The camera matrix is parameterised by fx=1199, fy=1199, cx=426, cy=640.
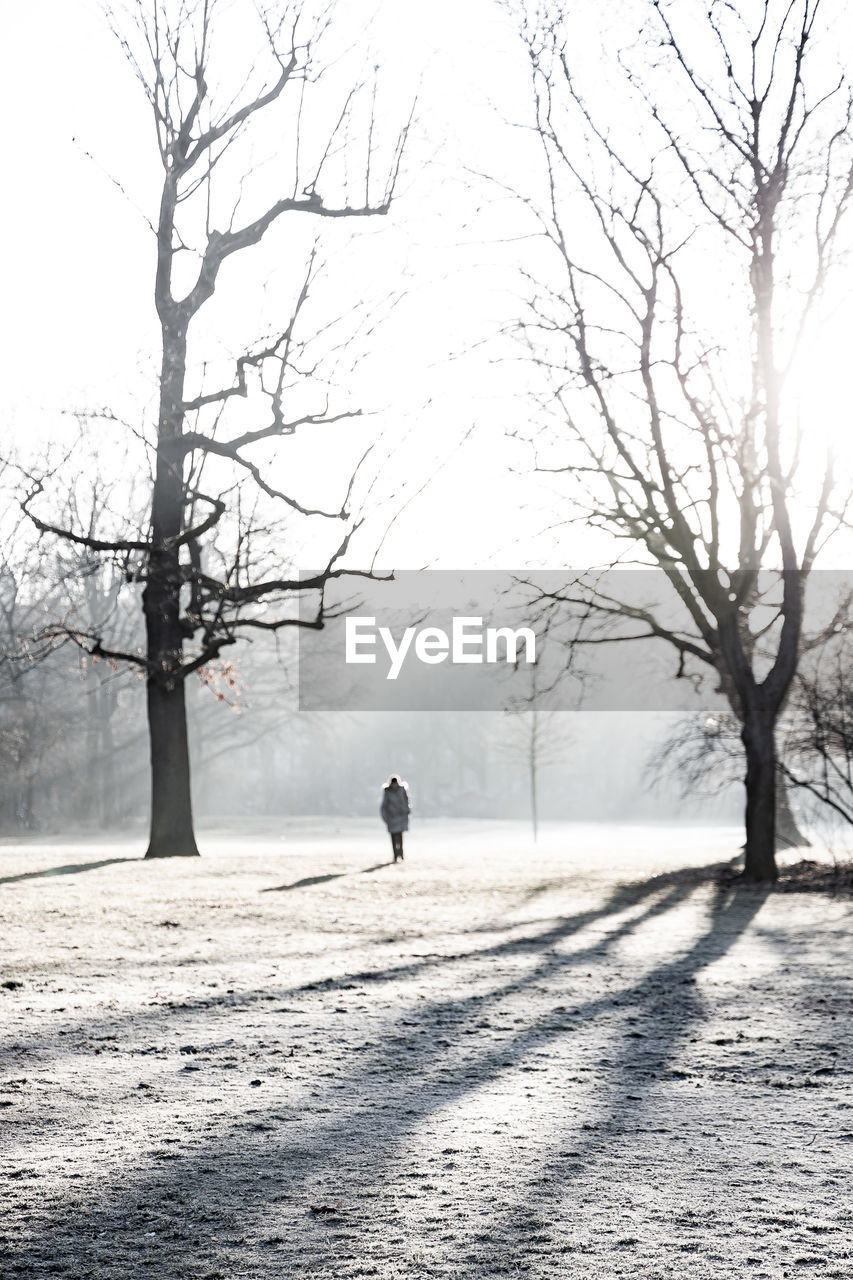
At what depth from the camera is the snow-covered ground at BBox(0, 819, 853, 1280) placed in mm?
3875

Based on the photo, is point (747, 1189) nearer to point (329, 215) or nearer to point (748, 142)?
point (748, 142)

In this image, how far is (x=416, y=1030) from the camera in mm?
7238

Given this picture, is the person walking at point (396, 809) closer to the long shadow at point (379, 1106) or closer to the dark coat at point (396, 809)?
the dark coat at point (396, 809)

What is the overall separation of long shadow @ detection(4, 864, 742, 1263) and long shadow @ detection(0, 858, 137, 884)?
978cm

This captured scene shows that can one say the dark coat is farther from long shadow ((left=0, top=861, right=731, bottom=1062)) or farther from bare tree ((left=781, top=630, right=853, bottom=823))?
bare tree ((left=781, top=630, right=853, bottom=823))

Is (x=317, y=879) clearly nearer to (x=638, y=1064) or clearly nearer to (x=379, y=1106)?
(x=638, y=1064)

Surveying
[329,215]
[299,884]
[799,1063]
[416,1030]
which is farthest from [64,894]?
[329,215]

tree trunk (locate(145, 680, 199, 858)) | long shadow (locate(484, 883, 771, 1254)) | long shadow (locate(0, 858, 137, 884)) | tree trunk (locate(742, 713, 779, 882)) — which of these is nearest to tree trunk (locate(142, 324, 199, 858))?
tree trunk (locate(145, 680, 199, 858))

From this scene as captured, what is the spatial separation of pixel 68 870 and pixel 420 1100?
14612mm

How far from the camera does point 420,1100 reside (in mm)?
5641

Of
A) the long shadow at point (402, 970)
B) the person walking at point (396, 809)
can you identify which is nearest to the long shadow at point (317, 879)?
the person walking at point (396, 809)

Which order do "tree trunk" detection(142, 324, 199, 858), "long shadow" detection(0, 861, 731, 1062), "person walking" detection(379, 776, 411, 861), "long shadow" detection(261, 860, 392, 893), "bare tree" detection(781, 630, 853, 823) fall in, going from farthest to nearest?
"person walking" detection(379, 776, 411, 861)
"tree trunk" detection(142, 324, 199, 858)
"bare tree" detection(781, 630, 853, 823)
"long shadow" detection(261, 860, 392, 893)
"long shadow" detection(0, 861, 731, 1062)

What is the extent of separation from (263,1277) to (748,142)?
17911 mm

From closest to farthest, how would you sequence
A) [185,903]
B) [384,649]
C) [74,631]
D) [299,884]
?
[185,903], [299,884], [74,631], [384,649]
